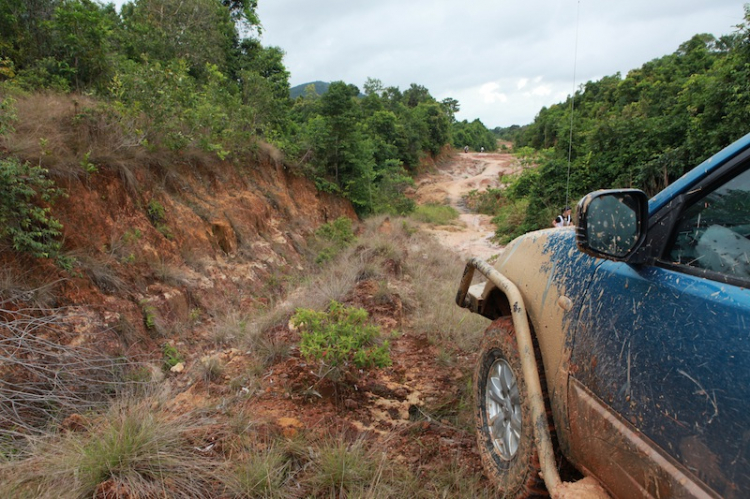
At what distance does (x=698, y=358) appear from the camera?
125cm

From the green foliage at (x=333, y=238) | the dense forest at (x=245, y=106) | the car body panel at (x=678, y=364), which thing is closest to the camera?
the car body panel at (x=678, y=364)

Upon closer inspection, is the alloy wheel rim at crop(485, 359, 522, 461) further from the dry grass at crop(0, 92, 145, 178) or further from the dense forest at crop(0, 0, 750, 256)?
the dry grass at crop(0, 92, 145, 178)

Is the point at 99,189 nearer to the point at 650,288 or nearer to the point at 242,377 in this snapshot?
the point at 242,377

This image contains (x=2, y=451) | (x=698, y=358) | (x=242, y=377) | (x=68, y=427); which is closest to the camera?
(x=698, y=358)

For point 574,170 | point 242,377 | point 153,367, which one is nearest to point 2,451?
point 242,377

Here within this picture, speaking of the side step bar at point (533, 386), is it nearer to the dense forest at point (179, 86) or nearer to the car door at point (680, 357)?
the car door at point (680, 357)

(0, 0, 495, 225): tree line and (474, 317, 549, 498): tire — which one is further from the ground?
(0, 0, 495, 225): tree line

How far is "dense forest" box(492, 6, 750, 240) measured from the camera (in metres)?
9.57

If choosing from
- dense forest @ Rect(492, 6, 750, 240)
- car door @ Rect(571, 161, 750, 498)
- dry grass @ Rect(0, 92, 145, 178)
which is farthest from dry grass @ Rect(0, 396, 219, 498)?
dense forest @ Rect(492, 6, 750, 240)

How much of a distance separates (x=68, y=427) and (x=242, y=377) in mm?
1273

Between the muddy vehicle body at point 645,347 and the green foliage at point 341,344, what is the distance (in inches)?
60.3

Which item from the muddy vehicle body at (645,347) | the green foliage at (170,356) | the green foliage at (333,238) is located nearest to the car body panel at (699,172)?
the muddy vehicle body at (645,347)

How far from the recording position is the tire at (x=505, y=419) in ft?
6.59

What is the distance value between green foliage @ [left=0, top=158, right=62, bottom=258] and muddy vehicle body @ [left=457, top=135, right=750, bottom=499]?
5.56m
